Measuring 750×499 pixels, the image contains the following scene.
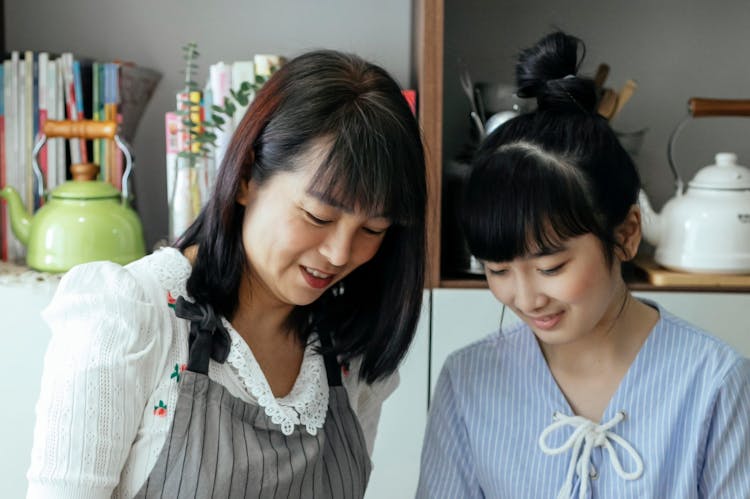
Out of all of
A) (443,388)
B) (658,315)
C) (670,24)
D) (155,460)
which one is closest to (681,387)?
(658,315)

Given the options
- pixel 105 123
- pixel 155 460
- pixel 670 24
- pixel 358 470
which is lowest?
pixel 358 470

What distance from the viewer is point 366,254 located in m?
1.11

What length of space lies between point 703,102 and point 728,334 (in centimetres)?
41

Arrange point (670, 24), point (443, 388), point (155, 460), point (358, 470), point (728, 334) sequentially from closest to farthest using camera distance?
point (155, 460) → point (358, 470) → point (443, 388) → point (728, 334) → point (670, 24)

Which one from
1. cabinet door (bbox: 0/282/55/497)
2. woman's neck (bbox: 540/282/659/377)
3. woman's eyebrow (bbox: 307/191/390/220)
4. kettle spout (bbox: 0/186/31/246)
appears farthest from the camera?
kettle spout (bbox: 0/186/31/246)

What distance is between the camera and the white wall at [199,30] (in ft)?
6.48

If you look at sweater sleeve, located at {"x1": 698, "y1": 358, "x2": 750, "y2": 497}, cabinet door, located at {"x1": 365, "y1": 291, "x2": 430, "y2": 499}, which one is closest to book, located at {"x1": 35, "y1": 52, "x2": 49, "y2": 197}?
cabinet door, located at {"x1": 365, "y1": 291, "x2": 430, "y2": 499}

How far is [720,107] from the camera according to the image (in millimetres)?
1791

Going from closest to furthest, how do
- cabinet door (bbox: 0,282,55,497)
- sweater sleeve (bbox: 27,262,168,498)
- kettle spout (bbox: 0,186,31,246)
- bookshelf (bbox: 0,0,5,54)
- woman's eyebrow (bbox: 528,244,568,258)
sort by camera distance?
sweater sleeve (bbox: 27,262,168,498) → woman's eyebrow (bbox: 528,244,568,258) → cabinet door (bbox: 0,282,55,497) → kettle spout (bbox: 0,186,31,246) → bookshelf (bbox: 0,0,5,54)

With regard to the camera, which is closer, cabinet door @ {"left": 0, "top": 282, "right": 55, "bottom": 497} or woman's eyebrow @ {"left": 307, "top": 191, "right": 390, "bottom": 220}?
woman's eyebrow @ {"left": 307, "top": 191, "right": 390, "bottom": 220}

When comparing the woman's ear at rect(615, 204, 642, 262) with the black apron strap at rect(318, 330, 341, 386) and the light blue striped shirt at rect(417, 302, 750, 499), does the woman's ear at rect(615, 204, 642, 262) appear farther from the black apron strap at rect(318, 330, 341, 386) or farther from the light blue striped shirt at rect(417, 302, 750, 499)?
the black apron strap at rect(318, 330, 341, 386)

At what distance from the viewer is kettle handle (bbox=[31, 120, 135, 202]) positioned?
1.79 m

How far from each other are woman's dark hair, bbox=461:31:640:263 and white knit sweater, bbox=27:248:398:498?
1.07ft

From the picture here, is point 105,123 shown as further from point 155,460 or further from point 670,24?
point 670,24
